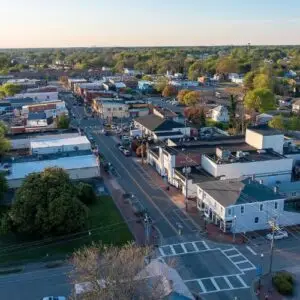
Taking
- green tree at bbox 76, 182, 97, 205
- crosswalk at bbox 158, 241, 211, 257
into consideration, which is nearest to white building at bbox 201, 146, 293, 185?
crosswalk at bbox 158, 241, 211, 257

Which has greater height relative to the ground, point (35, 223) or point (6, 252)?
point (35, 223)

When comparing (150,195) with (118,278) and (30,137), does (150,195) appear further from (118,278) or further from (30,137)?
(30,137)

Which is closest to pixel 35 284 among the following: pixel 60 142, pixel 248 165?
pixel 248 165

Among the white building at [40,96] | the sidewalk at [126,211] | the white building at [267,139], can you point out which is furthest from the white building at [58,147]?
the white building at [40,96]

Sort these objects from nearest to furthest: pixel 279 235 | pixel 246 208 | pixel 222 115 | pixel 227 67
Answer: pixel 279 235 → pixel 246 208 → pixel 222 115 → pixel 227 67

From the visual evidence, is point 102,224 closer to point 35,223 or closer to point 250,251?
point 35,223

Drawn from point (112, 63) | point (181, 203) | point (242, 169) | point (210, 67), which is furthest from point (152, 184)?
point (112, 63)

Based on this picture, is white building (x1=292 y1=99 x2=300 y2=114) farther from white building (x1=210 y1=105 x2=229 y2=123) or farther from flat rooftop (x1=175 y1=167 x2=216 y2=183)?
flat rooftop (x1=175 y1=167 x2=216 y2=183)
